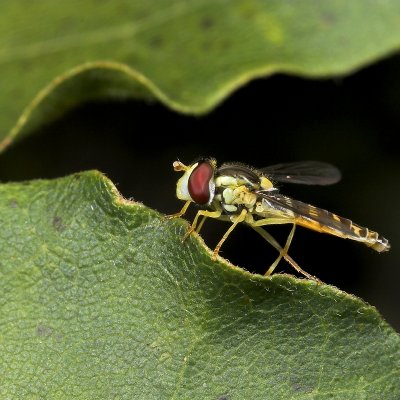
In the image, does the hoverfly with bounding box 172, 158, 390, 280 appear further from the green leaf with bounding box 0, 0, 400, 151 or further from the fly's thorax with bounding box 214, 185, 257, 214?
the green leaf with bounding box 0, 0, 400, 151

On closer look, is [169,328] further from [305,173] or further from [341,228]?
[305,173]

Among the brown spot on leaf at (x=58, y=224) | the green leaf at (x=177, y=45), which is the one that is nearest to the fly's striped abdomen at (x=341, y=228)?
the green leaf at (x=177, y=45)

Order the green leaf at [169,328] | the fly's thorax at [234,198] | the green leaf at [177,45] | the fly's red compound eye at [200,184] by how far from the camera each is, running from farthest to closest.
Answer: the green leaf at [177,45]
the fly's thorax at [234,198]
the fly's red compound eye at [200,184]
the green leaf at [169,328]

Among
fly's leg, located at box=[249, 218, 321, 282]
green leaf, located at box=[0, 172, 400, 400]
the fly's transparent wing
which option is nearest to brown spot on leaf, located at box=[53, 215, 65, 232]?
green leaf, located at box=[0, 172, 400, 400]

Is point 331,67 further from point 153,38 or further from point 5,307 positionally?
point 5,307

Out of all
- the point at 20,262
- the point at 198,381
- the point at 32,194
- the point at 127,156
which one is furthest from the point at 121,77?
the point at 198,381

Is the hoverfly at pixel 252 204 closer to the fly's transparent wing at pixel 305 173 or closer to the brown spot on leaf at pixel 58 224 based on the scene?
the fly's transparent wing at pixel 305 173

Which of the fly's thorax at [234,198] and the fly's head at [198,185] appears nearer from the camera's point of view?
the fly's head at [198,185]
